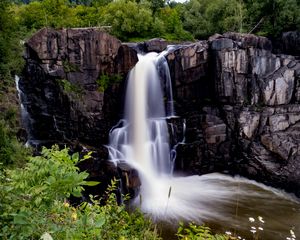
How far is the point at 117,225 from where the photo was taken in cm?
371

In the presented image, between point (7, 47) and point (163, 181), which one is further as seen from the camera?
point (163, 181)

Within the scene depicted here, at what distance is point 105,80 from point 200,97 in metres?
5.10

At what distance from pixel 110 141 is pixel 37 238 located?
13.9 meters

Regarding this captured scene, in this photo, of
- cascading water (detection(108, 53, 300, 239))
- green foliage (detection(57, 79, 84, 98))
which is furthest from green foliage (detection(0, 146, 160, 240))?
green foliage (detection(57, 79, 84, 98))

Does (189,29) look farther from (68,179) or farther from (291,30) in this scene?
(68,179)

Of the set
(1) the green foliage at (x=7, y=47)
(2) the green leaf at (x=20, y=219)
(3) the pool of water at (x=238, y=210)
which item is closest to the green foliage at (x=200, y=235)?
(2) the green leaf at (x=20, y=219)

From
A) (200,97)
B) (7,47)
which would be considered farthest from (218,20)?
(7,47)

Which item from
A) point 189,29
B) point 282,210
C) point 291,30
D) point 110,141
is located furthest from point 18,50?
point 189,29

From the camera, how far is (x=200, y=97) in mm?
16609

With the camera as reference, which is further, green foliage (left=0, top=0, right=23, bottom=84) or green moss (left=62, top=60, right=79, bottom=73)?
green moss (left=62, top=60, right=79, bottom=73)

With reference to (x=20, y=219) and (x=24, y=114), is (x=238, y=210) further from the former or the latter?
(x=20, y=219)

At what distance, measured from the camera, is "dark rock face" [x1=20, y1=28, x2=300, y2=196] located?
49.0 feet

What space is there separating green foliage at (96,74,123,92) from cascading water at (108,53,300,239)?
81cm

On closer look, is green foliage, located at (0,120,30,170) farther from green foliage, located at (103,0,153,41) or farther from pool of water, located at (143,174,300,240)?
green foliage, located at (103,0,153,41)
